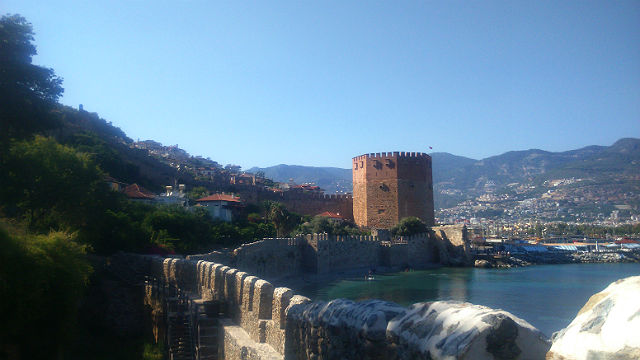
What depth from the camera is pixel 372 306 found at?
10.3 ft

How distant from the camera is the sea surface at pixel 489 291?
69.1 feet

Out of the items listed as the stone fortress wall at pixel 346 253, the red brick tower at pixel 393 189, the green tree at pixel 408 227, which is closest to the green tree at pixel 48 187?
the stone fortress wall at pixel 346 253

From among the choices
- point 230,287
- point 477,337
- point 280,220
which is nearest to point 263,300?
point 230,287

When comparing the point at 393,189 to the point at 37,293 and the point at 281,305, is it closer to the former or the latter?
the point at 37,293

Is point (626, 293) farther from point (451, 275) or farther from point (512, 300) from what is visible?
point (451, 275)

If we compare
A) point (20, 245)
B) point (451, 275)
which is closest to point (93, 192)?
point (20, 245)

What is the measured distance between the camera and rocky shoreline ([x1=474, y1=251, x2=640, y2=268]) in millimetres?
46469

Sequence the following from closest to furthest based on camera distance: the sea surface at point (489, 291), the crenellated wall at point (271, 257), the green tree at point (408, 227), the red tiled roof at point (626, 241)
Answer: the sea surface at point (489, 291)
the crenellated wall at point (271, 257)
the green tree at point (408, 227)
the red tiled roof at point (626, 241)

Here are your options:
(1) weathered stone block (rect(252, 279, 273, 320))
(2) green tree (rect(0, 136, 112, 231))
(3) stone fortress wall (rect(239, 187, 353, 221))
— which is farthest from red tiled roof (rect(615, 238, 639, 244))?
(1) weathered stone block (rect(252, 279, 273, 320))

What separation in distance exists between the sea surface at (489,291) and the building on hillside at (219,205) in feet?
24.4

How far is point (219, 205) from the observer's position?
32812 mm

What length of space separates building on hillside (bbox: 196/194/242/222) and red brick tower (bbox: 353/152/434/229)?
11.9 meters

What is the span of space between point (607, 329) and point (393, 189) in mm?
40606

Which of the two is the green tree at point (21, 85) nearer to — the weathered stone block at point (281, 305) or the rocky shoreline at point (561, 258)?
the weathered stone block at point (281, 305)
